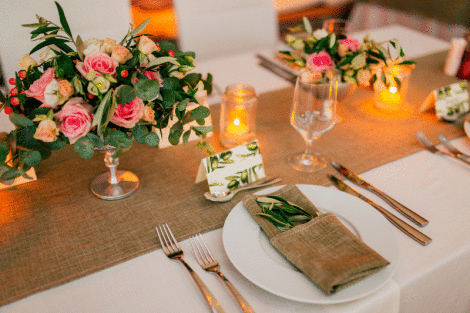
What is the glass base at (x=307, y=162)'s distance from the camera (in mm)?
1015

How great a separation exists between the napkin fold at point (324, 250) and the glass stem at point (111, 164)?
0.33m

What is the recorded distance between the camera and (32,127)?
0.72 meters

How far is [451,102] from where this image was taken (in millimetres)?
1251

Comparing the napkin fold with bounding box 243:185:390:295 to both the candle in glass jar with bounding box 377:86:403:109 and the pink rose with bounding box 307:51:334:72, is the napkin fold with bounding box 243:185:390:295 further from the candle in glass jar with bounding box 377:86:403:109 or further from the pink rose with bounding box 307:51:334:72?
the candle in glass jar with bounding box 377:86:403:109

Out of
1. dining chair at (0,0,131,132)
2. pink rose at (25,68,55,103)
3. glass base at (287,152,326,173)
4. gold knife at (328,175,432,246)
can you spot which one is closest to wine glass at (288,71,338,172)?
glass base at (287,152,326,173)

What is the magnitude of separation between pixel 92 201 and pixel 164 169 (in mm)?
201

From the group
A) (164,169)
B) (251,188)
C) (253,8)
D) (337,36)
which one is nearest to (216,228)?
(251,188)

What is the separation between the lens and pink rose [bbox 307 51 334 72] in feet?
3.97

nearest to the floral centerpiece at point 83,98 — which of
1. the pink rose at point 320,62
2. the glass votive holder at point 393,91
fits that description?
the pink rose at point 320,62

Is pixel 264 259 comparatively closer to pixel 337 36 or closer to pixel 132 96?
pixel 132 96

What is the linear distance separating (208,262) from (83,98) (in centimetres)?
39

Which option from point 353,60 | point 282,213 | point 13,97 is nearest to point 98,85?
point 13,97

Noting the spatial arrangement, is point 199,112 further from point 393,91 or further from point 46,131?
point 393,91

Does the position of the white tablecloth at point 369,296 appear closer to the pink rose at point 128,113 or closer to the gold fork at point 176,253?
the gold fork at point 176,253
